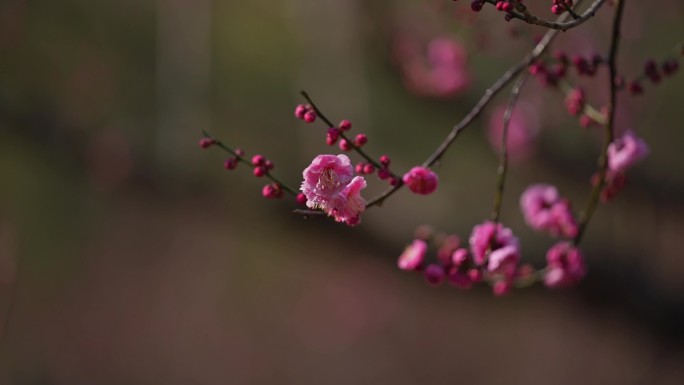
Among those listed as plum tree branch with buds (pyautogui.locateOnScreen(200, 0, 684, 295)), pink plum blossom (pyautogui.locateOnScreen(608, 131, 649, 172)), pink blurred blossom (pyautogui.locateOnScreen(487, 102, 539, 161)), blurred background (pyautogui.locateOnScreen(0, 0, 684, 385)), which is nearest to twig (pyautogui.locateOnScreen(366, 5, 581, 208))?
plum tree branch with buds (pyautogui.locateOnScreen(200, 0, 684, 295))

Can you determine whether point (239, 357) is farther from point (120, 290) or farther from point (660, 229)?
point (660, 229)

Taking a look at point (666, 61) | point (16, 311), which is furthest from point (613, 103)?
point (16, 311)

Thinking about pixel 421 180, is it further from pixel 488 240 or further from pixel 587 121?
pixel 587 121

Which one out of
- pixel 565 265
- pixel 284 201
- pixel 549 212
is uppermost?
pixel 284 201

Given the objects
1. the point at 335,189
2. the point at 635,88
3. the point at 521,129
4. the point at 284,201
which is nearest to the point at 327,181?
the point at 335,189

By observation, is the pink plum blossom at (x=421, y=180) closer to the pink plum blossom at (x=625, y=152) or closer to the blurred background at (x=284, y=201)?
the pink plum blossom at (x=625, y=152)

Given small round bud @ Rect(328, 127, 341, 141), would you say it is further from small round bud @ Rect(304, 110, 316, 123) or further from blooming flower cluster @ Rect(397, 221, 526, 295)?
blooming flower cluster @ Rect(397, 221, 526, 295)
